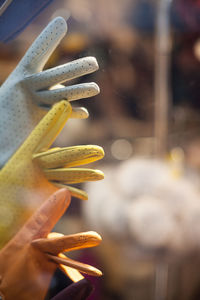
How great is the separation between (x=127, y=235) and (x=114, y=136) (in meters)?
0.33

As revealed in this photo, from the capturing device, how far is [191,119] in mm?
1104

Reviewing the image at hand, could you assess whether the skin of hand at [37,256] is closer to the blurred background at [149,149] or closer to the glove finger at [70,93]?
the glove finger at [70,93]

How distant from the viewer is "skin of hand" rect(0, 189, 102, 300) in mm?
361

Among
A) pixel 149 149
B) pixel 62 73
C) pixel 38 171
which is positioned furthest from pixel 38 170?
pixel 149 149

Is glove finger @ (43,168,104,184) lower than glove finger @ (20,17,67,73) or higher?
lower

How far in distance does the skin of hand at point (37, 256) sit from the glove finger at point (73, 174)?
0.05ft

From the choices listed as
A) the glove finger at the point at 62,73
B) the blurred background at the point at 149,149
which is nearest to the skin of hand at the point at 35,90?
the glove finger at the point at 62,73

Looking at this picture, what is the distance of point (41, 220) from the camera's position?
37cm

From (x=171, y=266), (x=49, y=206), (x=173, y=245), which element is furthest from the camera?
(x=171, y=266)

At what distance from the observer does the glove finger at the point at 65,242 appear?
356 millimetres

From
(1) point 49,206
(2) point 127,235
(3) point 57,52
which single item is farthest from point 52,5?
(2) point 127,235

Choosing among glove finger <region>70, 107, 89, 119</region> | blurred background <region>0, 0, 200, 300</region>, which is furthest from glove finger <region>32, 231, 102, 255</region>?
blurred background <region>0, 0, 200, 300</region>

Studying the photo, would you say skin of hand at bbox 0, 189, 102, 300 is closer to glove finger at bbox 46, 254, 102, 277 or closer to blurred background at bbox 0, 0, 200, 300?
glove finger at bbox 46, 254, 102, 277

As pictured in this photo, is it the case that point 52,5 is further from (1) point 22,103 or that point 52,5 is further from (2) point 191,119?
(2) point 191,119
